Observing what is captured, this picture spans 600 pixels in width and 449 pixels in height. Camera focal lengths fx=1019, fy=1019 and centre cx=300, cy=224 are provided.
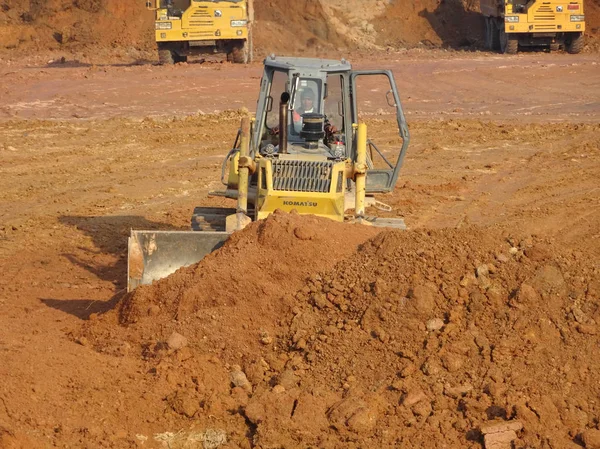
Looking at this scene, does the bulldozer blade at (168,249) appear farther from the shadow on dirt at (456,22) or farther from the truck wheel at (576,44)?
the shadow on dirt at (456,22)

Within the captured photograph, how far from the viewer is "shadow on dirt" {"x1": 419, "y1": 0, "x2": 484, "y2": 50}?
130ft

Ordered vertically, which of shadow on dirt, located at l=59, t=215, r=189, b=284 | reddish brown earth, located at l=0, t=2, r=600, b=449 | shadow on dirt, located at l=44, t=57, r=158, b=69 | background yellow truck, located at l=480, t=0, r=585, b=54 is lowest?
shadow on dirt, located at l=59, t=215, r=189, b=284

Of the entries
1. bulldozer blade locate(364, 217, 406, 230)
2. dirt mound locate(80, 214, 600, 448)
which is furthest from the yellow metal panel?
dirt mound locate(80, 214, 600, 448)

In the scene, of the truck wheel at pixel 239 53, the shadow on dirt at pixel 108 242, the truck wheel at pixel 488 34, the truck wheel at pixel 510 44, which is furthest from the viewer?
the truck wheel at pixel 488 34

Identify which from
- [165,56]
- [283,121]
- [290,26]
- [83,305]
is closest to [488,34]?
[290,26]

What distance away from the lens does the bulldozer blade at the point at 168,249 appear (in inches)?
380

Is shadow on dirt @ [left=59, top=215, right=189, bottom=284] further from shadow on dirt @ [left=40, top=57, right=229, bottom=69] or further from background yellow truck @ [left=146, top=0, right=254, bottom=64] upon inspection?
shadow on dirt @ [left=40, top=57, right=229, bottom=69]

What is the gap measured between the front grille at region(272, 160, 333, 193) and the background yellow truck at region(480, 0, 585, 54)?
23.2 meters

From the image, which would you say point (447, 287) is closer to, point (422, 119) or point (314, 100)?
point (314, 100)

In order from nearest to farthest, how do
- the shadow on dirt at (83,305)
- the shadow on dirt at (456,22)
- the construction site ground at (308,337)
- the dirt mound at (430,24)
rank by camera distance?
the construction site ground at (308,337) → the shadow on dirt at (83,305) → the shadow on dirt at (456,22) → the dirt mound at (430,24)

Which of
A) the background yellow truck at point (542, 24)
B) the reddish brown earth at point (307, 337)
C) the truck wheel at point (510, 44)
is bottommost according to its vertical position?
the reddish brown earth at point (307, 337)

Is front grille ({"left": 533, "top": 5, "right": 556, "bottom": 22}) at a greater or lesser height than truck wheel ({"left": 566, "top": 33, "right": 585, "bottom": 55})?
greater

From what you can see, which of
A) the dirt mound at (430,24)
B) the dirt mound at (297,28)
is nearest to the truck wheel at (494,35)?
the dirt mound at (430,24)

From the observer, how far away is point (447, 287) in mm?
7938
